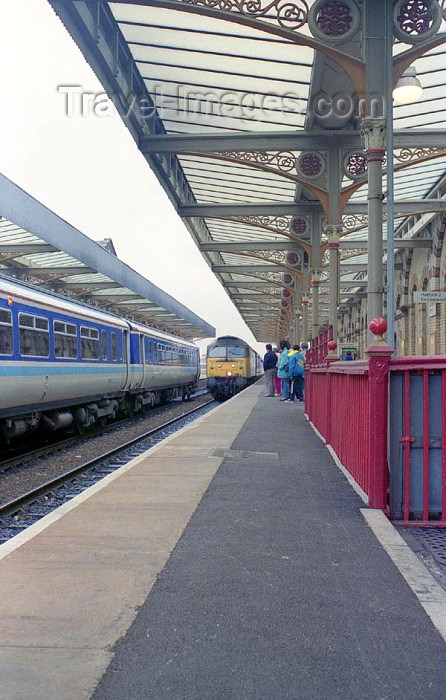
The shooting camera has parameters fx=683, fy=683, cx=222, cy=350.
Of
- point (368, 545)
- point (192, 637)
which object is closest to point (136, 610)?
point (192, 637)

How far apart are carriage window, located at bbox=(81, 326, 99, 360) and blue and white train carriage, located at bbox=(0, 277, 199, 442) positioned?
21 millimetres

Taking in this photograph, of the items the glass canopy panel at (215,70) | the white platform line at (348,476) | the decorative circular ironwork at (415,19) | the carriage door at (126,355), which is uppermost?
the glass canopy panel at (215,70)

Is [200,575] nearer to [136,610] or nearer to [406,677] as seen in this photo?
[136,610]

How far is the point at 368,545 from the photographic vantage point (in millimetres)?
4453

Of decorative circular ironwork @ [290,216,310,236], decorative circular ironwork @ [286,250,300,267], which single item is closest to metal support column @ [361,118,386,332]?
decorative circular ironwork @ [290,216,310,236]

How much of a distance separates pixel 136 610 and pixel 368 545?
1.80 meters

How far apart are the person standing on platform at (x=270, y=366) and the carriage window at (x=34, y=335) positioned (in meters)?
10.1

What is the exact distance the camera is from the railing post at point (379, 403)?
521 centimetres

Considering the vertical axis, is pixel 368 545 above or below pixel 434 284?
below

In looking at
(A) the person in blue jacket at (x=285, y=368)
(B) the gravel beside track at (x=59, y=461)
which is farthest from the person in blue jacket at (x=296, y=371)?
(B) the gravel beside track at (x=59, y=461)

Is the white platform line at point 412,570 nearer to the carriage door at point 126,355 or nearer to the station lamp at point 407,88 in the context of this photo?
the station lamp at point 407,88

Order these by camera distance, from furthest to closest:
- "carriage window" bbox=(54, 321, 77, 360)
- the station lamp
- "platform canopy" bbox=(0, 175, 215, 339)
→ "platform canopy" bbox=(0, 175, 215, 339) → "carriage window" bbox=(54, 321, 77, 360) → the station lamp

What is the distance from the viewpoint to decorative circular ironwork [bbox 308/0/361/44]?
8438 millimetres

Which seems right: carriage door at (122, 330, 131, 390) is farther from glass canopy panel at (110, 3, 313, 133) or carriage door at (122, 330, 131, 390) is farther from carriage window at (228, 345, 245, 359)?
carriage window at (228, 345, 245, 359)
